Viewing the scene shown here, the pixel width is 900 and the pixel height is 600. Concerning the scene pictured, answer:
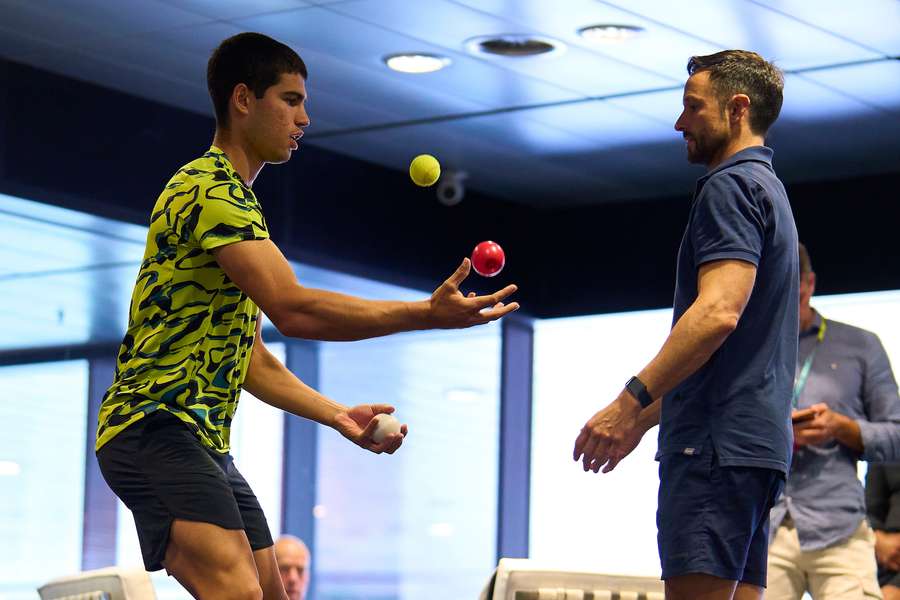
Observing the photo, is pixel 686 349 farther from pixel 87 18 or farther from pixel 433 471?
pixel 433 471

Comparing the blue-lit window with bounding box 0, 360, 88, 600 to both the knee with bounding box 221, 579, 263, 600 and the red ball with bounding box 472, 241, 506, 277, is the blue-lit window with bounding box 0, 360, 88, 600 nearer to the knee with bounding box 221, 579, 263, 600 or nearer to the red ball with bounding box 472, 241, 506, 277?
the red ball with bounding box 472, 241, 506, 277

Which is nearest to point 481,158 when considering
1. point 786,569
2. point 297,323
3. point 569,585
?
point 786,569

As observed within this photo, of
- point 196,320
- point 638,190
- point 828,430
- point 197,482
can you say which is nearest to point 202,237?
point 196,320

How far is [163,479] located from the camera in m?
2.81

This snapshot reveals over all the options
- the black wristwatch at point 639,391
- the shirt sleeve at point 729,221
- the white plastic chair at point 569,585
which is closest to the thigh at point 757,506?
the black wristwatch at point 639,391

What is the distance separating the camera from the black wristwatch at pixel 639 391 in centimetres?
287

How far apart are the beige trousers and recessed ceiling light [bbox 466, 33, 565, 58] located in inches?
88.8

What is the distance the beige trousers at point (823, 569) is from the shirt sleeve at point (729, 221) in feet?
7.49

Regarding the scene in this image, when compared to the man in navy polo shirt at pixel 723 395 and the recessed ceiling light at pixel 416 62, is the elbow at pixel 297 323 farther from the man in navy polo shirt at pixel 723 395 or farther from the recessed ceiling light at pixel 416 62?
the recessed ceiling light at pixel 416 62

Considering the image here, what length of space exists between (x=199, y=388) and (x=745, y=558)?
1.00 meters

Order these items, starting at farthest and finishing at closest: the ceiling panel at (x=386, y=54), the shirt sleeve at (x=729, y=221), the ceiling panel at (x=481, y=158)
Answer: the ceiling panel at (x=481, y=158)
the ceiling panel at (x=386, y=54)
the shirt sleeve at (x=729, y=221)

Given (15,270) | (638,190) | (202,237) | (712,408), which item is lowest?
(712,408)

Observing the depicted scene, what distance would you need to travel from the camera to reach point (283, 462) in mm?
8484

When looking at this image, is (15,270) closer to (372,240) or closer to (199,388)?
(372,240)
